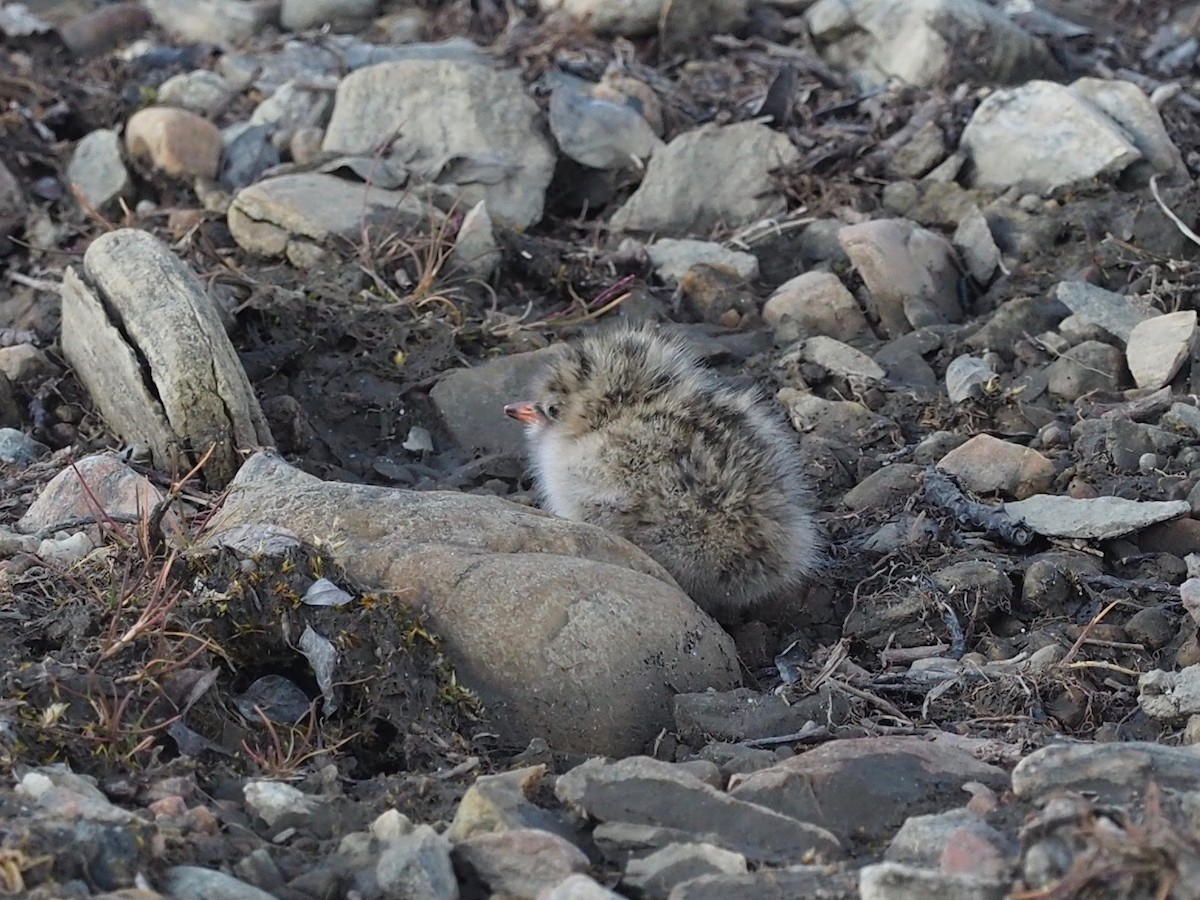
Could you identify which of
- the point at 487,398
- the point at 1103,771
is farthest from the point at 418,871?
the point at 487,398

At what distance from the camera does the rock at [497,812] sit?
10.4ft

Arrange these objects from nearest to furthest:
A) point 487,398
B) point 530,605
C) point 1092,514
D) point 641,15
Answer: point 530,605, point 1092,514, point 487,398, point 641,15

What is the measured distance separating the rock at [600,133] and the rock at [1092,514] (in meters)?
3.53

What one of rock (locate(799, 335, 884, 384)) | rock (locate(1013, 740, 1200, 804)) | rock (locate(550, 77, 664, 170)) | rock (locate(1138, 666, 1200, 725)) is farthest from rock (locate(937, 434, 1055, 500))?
rock (locate(550, 77, 664, 170))

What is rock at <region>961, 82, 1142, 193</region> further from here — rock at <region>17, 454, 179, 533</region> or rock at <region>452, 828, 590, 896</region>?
rock at <region>452, 828, 590, 896</region>

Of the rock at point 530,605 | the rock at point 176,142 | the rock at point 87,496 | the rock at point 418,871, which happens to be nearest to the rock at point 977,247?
the rock at point 530,605

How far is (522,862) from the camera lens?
305 centimetres

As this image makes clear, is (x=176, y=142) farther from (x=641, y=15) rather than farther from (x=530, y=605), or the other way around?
(x=530, y=605)

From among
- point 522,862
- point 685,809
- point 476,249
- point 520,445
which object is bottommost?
point 520,445

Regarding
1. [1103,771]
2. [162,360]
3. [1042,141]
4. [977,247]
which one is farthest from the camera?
[1042,141]

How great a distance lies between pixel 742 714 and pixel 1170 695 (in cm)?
110

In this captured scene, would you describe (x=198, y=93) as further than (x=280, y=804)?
Yes

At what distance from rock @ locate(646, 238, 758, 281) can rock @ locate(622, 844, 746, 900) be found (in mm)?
4440

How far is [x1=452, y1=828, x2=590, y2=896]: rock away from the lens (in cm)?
303
